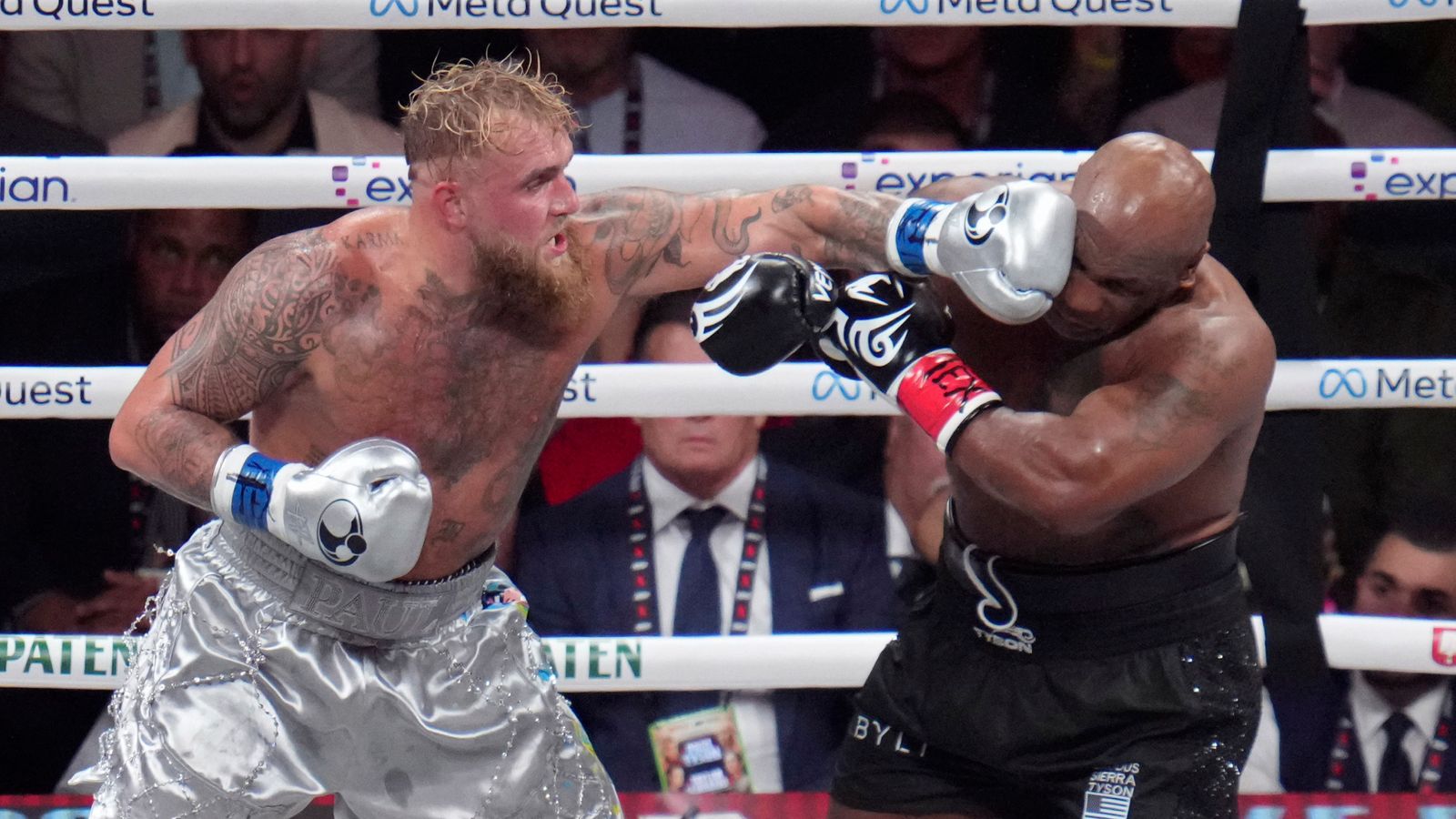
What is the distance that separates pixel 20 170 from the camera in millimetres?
2643

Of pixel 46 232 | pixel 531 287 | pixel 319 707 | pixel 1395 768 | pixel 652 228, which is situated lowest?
pixel 1395 768

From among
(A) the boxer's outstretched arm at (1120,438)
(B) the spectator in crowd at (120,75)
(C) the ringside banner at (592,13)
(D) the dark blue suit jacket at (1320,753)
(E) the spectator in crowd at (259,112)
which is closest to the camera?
(A) the boxer's outstretched arm at (1120,438)

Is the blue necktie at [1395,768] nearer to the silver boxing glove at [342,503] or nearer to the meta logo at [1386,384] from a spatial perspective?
the meta logo at [1386,384]

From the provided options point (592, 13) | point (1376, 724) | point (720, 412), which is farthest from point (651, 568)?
point (1376, 724)

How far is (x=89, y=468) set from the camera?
A: 10.0 feet

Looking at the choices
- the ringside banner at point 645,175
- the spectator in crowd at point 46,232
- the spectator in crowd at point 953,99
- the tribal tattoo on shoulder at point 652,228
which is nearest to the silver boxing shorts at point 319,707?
the tribal tattoo on shoulder at point 652,228

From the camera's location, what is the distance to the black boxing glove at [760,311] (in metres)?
2.04

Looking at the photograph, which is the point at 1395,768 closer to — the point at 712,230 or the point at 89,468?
the point at 712,230

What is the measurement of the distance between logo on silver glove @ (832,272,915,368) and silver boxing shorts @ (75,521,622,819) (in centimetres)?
60

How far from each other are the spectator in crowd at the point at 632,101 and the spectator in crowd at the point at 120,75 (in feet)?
1.17

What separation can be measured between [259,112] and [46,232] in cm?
46

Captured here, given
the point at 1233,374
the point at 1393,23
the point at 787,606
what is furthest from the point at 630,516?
the point at 1393,23

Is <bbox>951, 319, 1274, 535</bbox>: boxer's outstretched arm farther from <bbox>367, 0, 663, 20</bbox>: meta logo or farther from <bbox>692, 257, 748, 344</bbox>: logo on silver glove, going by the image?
<bbox>367, 0, 663, 20</bbox>: meta logo

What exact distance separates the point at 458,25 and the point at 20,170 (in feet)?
2.49
